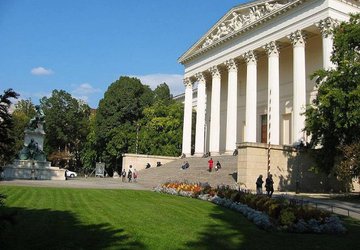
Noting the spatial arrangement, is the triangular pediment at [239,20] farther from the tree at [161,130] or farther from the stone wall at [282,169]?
the stone wall at [282,169]

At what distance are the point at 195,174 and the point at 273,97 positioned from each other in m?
11.5

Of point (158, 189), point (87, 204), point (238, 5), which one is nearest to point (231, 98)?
point (238, 5)

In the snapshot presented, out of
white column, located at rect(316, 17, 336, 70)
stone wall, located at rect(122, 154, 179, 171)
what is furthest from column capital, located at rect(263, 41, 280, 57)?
stone wall, located at rect(122, 154, 179, 171)

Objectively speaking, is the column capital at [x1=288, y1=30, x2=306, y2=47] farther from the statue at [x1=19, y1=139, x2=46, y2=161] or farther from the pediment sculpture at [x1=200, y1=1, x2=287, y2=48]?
the statue at [x1=19, y1=139, x2=46, y2=161]

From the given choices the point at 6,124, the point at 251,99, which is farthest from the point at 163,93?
the point at 6,124

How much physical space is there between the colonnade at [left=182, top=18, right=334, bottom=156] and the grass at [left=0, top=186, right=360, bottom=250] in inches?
853

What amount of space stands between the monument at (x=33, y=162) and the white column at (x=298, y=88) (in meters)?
24.1

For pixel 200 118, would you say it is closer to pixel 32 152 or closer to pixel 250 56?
pixel 250 56

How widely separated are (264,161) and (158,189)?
921cm

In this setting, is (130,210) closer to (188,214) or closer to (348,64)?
(188,214)

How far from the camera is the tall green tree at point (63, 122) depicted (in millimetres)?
79812

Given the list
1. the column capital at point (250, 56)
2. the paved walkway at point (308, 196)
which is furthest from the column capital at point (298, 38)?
the paved walkway at point (308, 196)

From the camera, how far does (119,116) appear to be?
68.7 metres

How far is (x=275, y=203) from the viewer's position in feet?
49.2
